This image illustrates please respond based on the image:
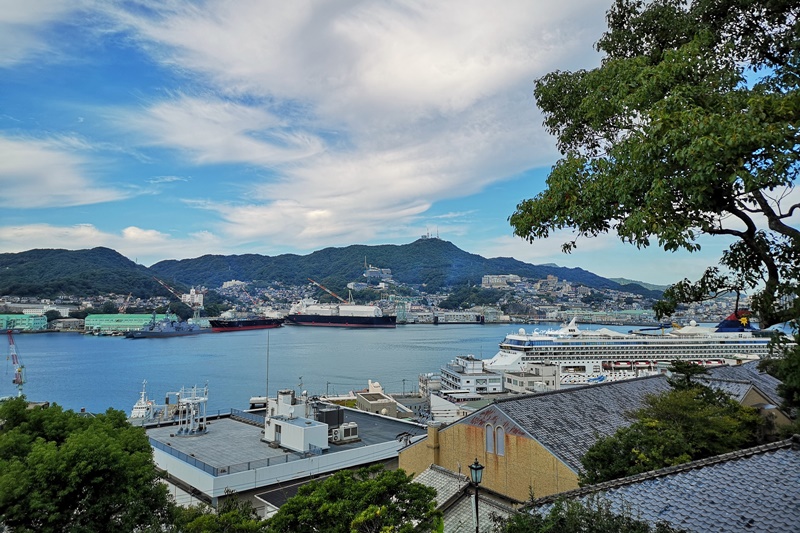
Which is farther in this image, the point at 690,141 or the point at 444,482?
the point at 444,482

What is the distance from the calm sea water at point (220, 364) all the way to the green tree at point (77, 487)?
1540 cm

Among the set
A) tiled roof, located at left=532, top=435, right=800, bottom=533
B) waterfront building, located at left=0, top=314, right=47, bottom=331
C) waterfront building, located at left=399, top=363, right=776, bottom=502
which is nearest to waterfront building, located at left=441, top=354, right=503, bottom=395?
waterfront building, located at left=399, top=363, right=776, bottom=502

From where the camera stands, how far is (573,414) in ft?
29.9

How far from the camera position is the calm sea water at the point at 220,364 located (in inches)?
1460

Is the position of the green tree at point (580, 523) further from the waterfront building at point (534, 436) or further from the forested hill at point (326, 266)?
the forested hill at point (326, 266)

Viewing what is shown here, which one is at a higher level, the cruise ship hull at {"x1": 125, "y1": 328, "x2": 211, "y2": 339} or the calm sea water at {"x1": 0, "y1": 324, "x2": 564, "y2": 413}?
the cruise ship hull at {"x1": 125, "y1": 328, "x2": 211, "y2": 339}

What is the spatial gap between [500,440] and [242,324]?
90.6 m

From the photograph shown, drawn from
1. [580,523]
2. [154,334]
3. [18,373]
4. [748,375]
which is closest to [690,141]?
[580,523]

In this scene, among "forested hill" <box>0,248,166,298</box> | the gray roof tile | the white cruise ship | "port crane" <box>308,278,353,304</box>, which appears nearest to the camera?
the gray roof tile

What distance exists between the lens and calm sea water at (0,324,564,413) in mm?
37094

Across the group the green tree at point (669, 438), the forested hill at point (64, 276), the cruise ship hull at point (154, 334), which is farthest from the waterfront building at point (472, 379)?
the forested hill at point (64, 276)

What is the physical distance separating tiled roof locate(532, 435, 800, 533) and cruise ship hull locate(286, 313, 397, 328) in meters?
93.4

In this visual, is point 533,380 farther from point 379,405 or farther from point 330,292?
point 330,292

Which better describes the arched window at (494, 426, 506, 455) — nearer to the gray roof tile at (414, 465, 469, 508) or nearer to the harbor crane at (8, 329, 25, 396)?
the gray roof tile at (414, 465, 469, 508)
